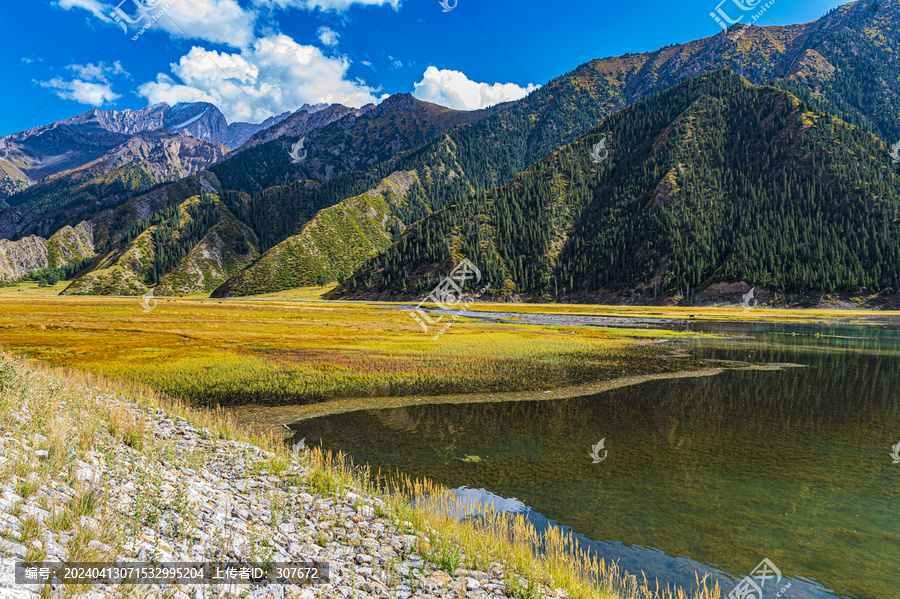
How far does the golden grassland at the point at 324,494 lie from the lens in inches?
316

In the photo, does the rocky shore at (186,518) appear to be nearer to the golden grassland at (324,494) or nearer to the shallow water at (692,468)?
the golden grassland at (324,494)

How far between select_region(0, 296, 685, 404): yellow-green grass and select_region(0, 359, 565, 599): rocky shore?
1426 centimetres

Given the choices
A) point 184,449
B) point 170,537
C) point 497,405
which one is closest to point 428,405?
point 497,405

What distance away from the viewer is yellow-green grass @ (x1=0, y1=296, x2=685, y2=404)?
98.3 feet

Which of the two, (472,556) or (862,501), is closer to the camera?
(472,556)

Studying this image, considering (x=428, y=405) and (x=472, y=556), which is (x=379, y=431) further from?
(x=472, y=556)

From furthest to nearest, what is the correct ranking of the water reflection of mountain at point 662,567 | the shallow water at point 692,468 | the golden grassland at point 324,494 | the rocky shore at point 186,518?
the shallow water at point 692,468 < the water reflection of mountain at point 662,567 < the golden grassland at point 324,494 < the rocky shore at point 186,518

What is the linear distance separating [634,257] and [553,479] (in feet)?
640

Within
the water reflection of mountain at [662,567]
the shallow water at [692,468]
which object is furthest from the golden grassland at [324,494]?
the shallow water at [692,468]

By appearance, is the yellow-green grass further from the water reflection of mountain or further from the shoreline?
the water reflection of mountain

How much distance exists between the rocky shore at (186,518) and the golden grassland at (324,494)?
5cm

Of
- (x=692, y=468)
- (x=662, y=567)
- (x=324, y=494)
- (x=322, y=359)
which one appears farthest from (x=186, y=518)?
(x=322, y=359)

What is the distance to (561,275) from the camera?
198500 millimetres

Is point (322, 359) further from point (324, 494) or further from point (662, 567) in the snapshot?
point (662, 567)
